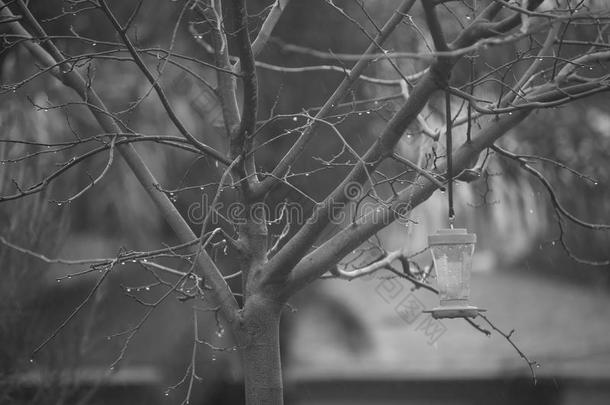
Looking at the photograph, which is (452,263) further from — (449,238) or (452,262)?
(449,238)

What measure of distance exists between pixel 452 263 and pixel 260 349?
2.80 ft

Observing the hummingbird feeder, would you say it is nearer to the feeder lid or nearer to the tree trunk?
the feeder lid

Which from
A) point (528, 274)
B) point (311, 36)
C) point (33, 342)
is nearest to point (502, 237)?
point (528, 274)

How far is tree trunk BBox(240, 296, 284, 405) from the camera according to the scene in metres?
3.22

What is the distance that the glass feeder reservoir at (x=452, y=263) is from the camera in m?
3.21

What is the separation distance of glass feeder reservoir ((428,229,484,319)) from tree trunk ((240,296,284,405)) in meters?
0.68

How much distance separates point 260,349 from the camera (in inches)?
128

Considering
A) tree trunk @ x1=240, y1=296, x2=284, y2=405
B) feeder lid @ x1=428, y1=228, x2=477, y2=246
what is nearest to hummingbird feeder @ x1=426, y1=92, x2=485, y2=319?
feeder lid @ x1=428, y1=228, x2=477, y2=246

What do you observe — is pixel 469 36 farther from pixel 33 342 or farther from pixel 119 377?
pixel 119 377

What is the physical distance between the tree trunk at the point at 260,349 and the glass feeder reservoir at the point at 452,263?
2.23 feet

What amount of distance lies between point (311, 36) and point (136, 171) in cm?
565

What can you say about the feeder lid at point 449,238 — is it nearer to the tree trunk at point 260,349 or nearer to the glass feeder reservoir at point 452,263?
the glass feeder reservoir at point 452,263

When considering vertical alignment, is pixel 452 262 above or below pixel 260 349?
above

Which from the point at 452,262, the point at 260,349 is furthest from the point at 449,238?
the point at 260,349
